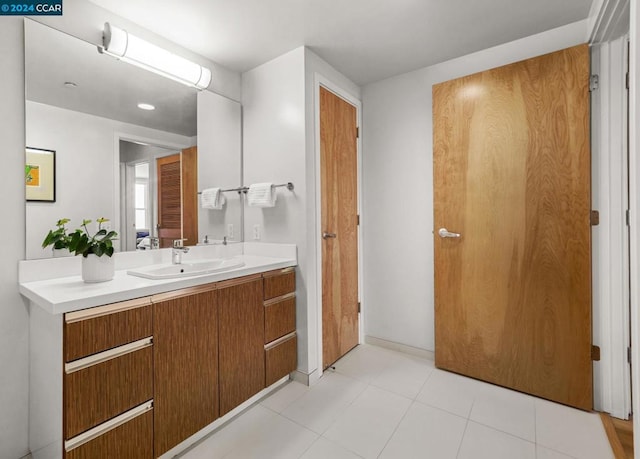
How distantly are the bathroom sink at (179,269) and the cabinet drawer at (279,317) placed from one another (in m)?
0.35

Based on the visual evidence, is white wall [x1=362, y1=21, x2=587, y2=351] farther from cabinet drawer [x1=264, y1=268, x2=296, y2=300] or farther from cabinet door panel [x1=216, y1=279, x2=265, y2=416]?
cabinet door panel [x1=216, y1=279, x2=265, y2=416]

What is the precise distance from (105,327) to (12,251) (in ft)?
2.22

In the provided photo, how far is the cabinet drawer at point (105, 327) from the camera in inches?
44.9

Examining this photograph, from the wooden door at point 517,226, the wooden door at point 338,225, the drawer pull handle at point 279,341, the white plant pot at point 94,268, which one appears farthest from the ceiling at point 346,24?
the drawer pull handle at point 279,341

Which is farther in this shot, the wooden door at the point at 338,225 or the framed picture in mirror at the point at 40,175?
the wooden door at the point at 338,225

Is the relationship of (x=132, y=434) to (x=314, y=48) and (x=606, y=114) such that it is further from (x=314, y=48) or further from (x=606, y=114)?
(x=606, y=114)

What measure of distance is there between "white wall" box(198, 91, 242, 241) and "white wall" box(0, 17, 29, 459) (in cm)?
95

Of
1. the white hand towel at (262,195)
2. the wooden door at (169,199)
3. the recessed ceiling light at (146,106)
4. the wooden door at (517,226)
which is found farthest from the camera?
the white hand towel at (262,195)

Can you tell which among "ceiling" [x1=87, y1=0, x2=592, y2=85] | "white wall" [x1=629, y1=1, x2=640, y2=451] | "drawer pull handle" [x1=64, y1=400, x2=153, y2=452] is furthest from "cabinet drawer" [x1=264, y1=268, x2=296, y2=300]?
"white wall" [x1=629, y1=1, x2=640, y2=451]

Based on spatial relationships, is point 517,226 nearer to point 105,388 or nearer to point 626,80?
point 626,80

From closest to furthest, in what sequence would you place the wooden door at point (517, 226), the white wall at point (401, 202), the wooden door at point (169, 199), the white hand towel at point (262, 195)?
the wooden door at point (517, 226) < the wooden door at point (169, 199) < the white hand towel at point (262, 195) < the white wall at point (401, 202)

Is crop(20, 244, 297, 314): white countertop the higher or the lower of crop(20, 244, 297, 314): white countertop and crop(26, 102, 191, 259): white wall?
the lower

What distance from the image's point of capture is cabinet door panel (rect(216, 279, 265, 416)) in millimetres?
1679

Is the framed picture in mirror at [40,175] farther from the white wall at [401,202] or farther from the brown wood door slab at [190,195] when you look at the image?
the white wall at [401,202]
